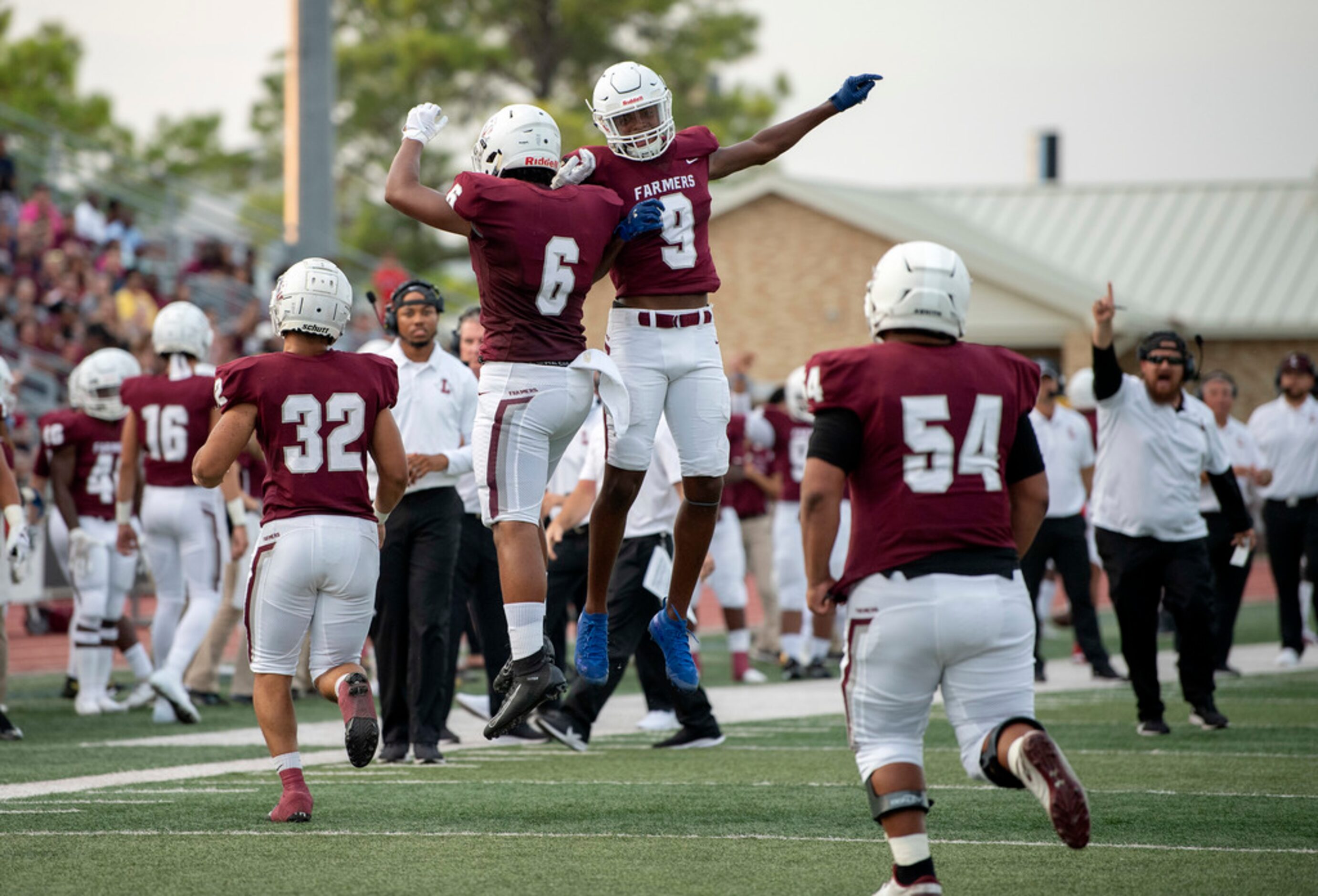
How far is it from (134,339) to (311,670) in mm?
9833

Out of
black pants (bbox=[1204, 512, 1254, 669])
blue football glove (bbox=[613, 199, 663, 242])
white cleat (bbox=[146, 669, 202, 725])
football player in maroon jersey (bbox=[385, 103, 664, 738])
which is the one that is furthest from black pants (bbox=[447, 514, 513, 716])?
black pants (bbox=[1204, 512, 1254, 669])

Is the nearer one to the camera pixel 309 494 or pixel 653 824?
pixel 653 824

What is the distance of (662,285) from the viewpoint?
281 inches

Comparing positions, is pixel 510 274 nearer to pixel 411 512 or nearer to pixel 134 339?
pixel 411 512

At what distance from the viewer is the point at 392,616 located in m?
9.12

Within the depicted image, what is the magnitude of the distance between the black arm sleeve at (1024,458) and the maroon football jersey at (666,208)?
193cm

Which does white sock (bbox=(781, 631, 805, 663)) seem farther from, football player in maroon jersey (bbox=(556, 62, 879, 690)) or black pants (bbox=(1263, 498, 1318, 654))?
football player in maroon jersey (bbox=(556, 62, 879, 690))

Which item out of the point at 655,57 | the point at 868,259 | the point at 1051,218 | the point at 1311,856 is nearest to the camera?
the point at 1311,856

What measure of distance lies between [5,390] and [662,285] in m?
5.65

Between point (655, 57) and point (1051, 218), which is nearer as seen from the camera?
point (1051, 218)

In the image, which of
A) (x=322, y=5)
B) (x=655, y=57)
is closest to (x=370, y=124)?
(x=655, y=57)

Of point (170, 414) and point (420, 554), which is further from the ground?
point (170, 414)

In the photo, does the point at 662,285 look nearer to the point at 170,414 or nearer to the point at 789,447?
the point at 170,414

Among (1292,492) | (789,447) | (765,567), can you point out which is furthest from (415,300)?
(1292,492)
